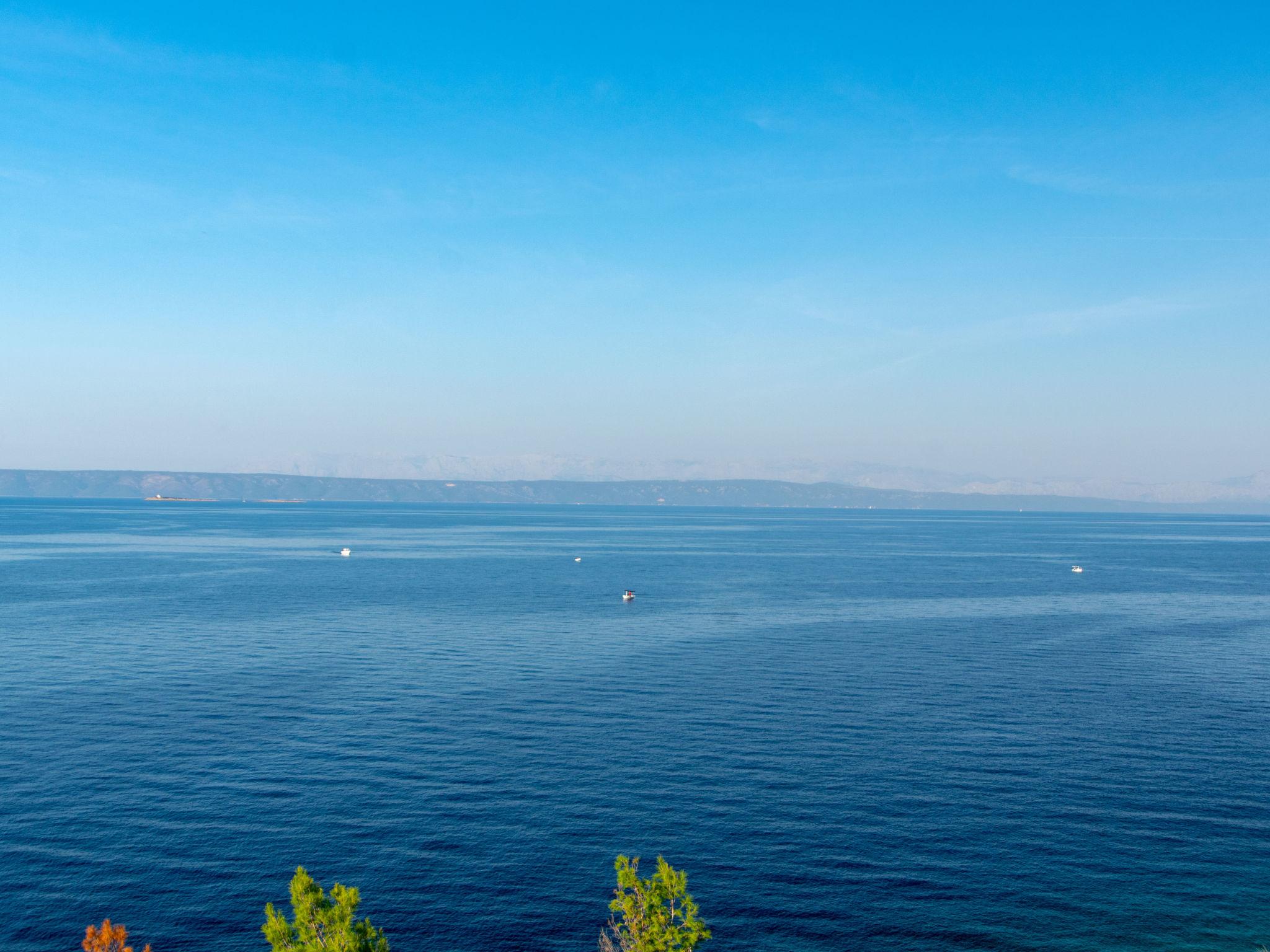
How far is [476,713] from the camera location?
270 feet

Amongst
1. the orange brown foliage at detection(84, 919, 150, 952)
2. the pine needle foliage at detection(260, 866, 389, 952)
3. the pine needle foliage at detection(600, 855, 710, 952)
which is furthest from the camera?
the pine needle foliage at detection(600, 855, 710, 952)

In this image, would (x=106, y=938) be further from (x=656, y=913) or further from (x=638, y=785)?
(x=638, y=785)

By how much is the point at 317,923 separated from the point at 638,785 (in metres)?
32.3

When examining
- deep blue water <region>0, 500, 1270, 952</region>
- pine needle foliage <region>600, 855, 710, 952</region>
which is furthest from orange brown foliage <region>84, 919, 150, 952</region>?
pine needle foliage <region>600, 855, 710, 952</region>

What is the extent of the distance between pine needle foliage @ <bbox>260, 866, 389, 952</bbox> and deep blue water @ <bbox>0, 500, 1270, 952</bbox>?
38.6ft

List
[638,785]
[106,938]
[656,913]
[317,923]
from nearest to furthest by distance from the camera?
1. [106,938]
2. [317,923]
3. [656,913]
4. [638,785]

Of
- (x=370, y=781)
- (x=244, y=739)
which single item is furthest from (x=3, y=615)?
(x=370, y=781)

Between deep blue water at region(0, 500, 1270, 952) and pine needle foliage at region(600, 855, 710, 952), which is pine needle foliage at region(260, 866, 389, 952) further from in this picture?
deep blue water at region(0, 500, 1270, 952)

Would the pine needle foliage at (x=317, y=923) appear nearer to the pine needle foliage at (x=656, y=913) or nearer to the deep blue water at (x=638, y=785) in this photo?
the pine needle foliage at (x=656, y=913)

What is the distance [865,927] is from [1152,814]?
2564cm

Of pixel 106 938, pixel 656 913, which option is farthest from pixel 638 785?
pixel 106 938

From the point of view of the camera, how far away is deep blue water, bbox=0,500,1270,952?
158ft

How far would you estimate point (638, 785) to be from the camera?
64.8 m

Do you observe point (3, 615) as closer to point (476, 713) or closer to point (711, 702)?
point (476, 713)
